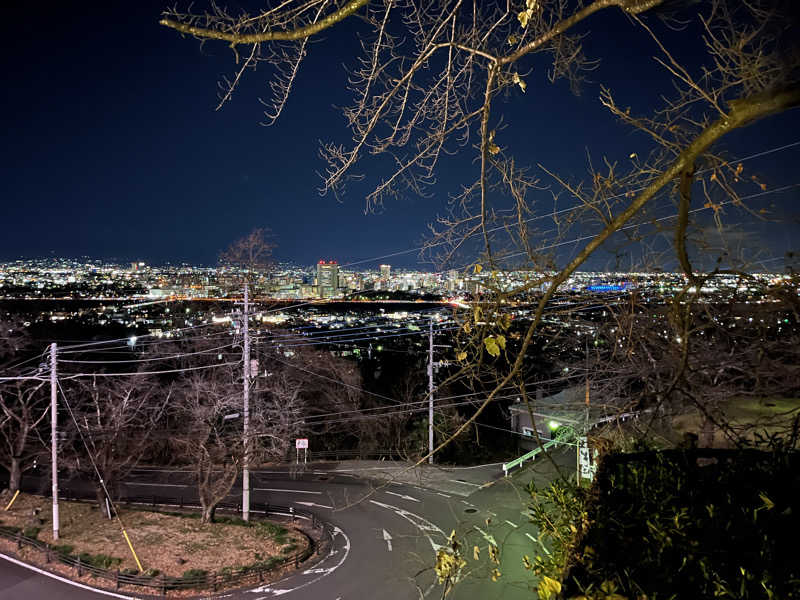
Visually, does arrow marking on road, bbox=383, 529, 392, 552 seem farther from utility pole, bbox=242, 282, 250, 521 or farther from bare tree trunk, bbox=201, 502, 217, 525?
bare tree trunk, bbox=201, 502, 217, 525

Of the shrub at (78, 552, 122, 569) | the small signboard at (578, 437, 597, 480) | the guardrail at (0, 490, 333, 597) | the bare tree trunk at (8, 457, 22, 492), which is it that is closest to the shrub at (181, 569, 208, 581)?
the guardrail at (0, 490, 333, 597)

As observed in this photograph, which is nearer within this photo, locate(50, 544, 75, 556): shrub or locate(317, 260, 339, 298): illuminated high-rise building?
locate(50, 544, 75, 556): shrub

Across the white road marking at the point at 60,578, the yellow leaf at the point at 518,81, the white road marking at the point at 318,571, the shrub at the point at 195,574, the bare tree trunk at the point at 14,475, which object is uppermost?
the yellow leaf at the point at 518,81

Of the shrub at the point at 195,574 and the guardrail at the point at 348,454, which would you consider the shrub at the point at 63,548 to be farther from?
the guardrail at the point at 348,454

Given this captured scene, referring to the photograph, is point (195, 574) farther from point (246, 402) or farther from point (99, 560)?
point (246, 402)

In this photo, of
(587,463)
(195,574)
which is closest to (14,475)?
(195,574)

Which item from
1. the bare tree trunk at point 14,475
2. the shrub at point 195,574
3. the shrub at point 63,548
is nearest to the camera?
the shrub at point 195,574

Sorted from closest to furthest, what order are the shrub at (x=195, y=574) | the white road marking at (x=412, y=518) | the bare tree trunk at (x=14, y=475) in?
the shrub at (x=195, y=574) → the white road marking at (x=412, y=518) → the bare tree trunk at (x=14, y=475)

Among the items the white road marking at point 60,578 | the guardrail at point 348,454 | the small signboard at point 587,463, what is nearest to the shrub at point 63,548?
the white road marking at point 60,578

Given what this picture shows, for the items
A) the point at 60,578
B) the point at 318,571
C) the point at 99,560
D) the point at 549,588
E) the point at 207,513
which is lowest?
the point at 318,571

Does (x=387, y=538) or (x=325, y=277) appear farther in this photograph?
(x=325, y=277)
